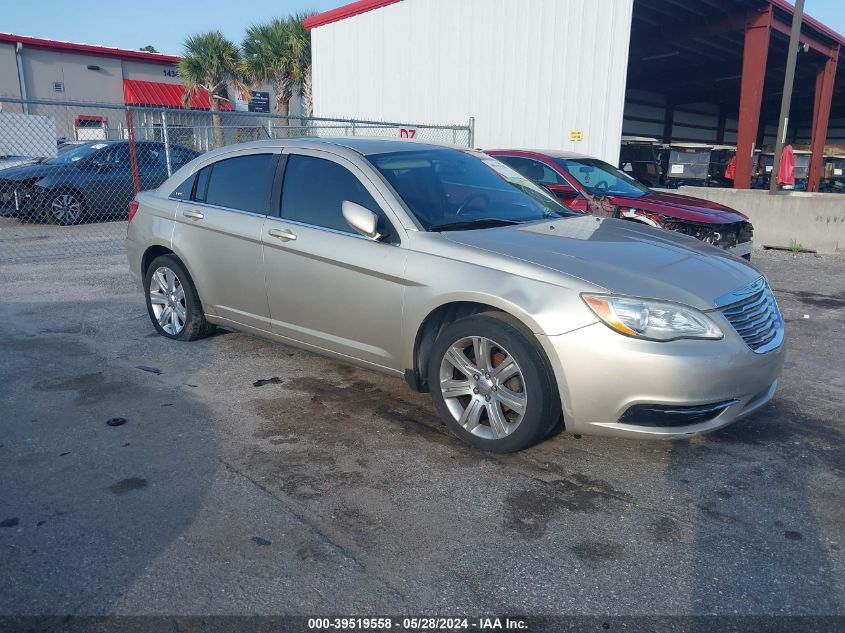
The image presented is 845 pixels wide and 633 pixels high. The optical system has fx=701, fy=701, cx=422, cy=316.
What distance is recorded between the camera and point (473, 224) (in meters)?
4.23

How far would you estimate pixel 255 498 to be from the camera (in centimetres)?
327

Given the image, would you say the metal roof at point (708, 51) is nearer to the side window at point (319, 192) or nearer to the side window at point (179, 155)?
the side window at point (179, 155)

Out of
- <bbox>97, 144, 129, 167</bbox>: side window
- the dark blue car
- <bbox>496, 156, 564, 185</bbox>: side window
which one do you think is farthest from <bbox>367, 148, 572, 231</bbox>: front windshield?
<bbox>97, 144, 129, 167</bbox>: side window

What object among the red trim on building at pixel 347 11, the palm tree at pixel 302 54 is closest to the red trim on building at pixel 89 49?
the palm tree at pixel 302 54

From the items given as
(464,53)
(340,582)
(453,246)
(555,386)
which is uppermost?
(464,53)

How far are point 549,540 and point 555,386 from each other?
0.82 metres

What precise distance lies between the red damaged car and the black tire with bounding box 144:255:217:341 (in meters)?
4.21

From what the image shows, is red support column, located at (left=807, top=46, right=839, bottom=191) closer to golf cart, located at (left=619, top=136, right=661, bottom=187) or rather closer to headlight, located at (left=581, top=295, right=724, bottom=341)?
golf cart, located at (left=619, top=136, right=661, bottom=187)

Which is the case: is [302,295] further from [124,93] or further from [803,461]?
[124,93]

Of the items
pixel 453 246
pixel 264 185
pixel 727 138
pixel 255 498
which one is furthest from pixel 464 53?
pixel 727 138

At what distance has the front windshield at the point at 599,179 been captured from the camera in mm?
9039

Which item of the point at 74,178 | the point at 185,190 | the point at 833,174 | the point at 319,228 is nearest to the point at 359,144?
the point at 319,228

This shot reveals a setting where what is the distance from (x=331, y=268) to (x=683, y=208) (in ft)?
18.7

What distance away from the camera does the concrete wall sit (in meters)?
11.6
